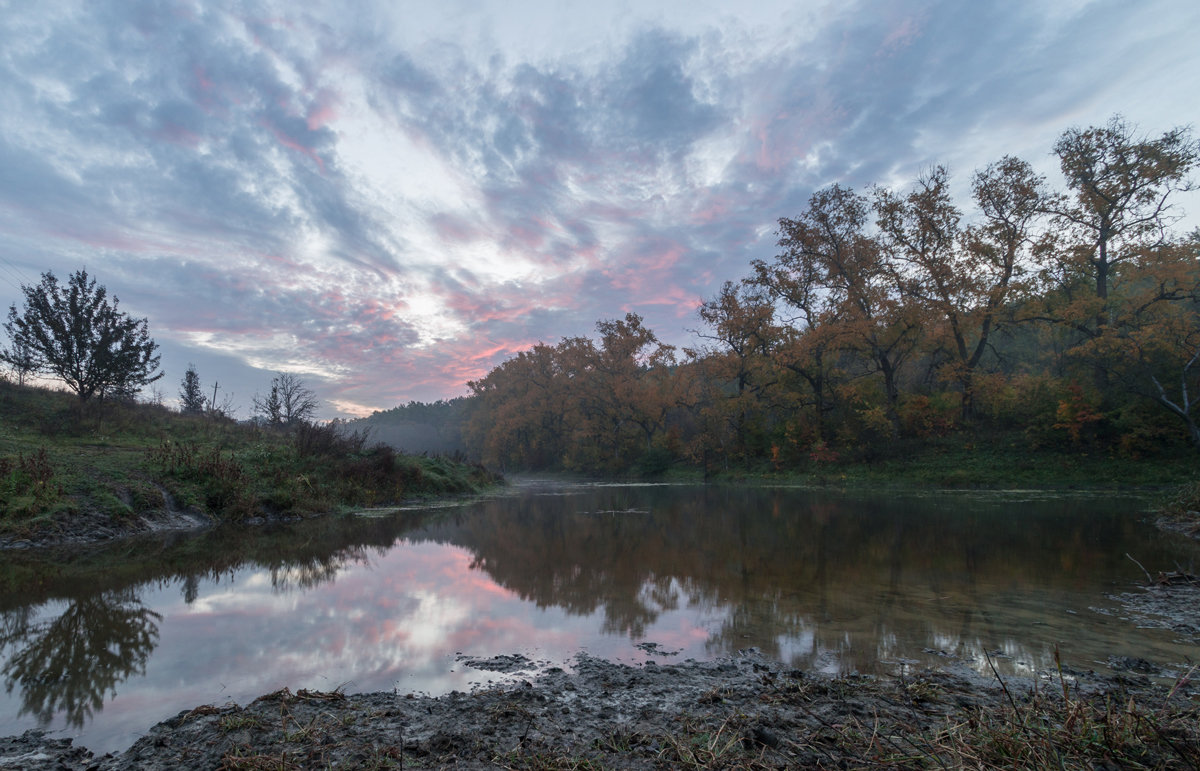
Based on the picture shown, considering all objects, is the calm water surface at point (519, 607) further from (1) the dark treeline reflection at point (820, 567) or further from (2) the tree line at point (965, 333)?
(2) the tree line at point (965, 333)

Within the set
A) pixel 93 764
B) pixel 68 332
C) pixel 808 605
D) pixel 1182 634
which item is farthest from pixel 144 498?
pixel 1182 634

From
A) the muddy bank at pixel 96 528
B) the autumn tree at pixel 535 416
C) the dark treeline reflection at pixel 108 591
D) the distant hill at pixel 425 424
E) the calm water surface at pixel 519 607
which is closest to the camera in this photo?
the dark treeline reflection at pixel 108 591

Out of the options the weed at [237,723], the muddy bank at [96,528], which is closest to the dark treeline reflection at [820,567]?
the weed at [237,723]

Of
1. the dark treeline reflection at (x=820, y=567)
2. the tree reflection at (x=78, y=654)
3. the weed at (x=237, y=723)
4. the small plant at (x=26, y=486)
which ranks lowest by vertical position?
the dark treeline reflection at (x=820, y=567)

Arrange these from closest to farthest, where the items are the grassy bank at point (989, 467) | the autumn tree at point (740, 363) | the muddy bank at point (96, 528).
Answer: the muddy bank at point (96, 528), the grassy bank at point (989, 467), the autumn tree at point (740, 363)

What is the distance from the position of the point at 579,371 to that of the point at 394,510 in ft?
104

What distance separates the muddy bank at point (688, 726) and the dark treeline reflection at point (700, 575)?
0.74m

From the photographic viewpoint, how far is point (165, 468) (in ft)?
41.3

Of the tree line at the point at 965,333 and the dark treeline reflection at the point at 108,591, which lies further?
the tree line at the point at 965,333

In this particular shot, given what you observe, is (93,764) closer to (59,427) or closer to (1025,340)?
(59,427)

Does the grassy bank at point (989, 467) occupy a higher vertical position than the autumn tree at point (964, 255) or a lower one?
lower

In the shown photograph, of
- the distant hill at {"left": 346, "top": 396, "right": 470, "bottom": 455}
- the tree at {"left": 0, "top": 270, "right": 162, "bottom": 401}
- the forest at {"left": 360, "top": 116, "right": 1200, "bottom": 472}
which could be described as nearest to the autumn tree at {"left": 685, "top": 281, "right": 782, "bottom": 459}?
the forest at {"left": 360, "top": 116, "right": 1200, "bottom": 472}

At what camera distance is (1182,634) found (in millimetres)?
4242

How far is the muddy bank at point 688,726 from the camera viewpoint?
2094 millimetres
